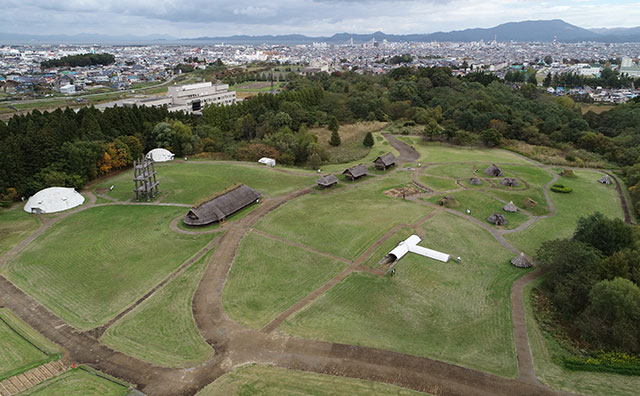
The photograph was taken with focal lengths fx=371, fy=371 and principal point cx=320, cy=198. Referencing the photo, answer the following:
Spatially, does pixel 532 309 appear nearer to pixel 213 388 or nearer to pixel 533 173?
pixel 213 388

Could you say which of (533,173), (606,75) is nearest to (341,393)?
(533,173)

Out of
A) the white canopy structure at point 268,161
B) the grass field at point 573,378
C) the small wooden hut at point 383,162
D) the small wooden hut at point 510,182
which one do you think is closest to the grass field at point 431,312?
the grass field at point 573,378

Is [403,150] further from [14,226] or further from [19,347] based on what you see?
[19,347]

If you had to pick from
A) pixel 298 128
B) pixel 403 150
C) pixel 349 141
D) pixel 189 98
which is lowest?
pixel 403 150

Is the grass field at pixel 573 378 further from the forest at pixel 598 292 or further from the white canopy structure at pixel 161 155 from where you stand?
the white canopy structure at pixel 161 155

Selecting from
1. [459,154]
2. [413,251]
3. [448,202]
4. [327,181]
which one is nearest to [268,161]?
[327,181]

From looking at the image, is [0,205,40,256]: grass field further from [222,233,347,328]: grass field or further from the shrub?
the shrub
